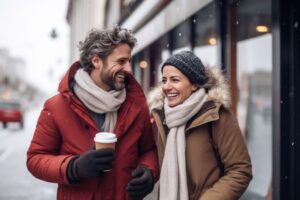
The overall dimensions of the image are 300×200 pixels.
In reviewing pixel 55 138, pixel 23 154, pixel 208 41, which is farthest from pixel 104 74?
pixel 23 154

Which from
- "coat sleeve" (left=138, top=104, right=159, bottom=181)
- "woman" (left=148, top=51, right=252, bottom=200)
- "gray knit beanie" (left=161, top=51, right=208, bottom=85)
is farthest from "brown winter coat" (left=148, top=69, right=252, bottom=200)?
"coat sleeve" (left=138, top=104, right=159, bottom=181)

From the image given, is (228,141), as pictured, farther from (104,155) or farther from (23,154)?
(23,154)

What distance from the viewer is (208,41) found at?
695 cm

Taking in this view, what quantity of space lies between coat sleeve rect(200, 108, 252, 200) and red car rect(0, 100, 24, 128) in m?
23.5

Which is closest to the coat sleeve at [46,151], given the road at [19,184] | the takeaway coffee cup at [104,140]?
the takeaway coffee cup at [104,140]

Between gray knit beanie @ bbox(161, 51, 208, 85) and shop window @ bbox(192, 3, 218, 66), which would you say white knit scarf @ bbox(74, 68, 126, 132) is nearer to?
gray knit beanie @ bbox(161, 51, 208, 85)

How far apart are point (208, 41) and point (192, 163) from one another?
4.45 m

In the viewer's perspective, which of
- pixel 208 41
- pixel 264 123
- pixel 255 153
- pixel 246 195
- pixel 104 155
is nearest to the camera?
pixel 104 155

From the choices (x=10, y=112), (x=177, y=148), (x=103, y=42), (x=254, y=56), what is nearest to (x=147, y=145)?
(x=177, y=148)

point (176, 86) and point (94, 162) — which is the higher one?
point (176, 86)

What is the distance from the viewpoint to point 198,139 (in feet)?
8.84

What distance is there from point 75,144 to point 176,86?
0.64 metres

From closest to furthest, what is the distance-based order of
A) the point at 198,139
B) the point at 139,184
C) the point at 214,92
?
the point at 139,184 → the point at 198,139 → the point at 214,92

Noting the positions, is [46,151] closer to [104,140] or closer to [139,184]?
[104,140]
